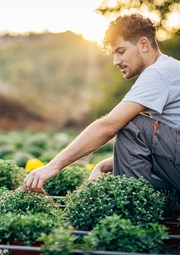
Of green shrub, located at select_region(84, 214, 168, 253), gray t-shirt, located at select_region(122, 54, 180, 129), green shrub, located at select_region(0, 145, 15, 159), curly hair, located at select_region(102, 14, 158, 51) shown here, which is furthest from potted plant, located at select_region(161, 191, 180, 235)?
green shrub, located at select_region(0, 145, 15, 159)

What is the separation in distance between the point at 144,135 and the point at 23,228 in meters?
1.20

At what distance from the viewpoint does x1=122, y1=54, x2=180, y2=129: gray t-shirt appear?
4.75 meters

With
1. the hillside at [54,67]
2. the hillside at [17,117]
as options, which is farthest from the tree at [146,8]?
the hillside at [54,67]

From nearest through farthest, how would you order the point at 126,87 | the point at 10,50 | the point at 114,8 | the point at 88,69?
1. the point at 114,8
2. the point at 126,87
3. the point at 10,50
4. the point at 88,69

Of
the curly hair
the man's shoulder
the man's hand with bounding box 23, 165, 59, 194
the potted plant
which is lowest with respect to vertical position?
the potted plant

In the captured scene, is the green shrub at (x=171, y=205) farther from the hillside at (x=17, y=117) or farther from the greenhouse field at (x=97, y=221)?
the hillside at (x=17, y=117)

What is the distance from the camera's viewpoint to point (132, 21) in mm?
5102

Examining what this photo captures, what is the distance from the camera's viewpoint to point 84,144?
15.4 ft

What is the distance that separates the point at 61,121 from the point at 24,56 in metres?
8.14

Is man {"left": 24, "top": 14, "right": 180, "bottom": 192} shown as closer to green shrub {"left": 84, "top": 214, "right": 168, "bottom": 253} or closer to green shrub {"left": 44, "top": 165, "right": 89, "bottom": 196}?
green shrub {"left": 84, "top": 214, "right": 168, "bottom": 253}

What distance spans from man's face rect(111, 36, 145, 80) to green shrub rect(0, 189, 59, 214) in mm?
1208

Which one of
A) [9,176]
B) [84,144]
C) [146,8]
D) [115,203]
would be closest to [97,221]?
[115,203]

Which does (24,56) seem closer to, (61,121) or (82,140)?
(61,121)

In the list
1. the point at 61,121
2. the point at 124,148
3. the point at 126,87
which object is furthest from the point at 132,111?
the point at 61,121
